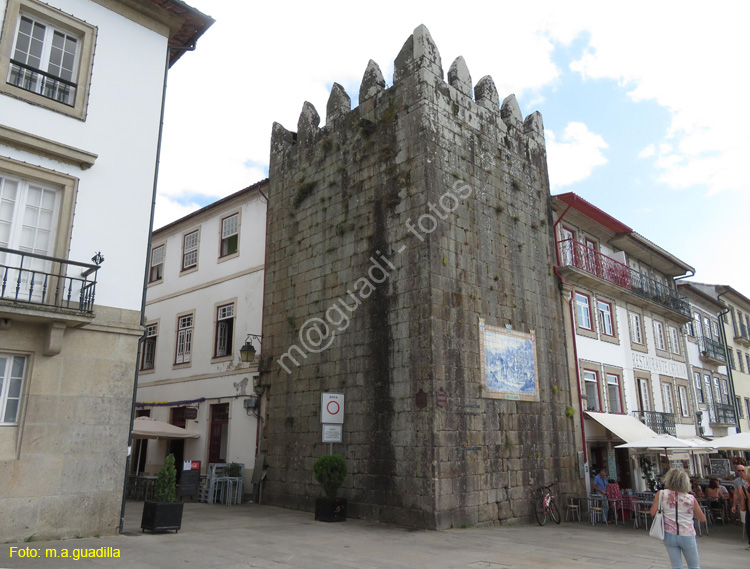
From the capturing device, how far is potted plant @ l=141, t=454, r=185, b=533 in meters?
8.79

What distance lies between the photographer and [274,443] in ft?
45.4

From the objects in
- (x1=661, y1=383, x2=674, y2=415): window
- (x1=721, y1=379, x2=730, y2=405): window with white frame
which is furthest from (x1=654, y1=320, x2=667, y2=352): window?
Result: (x1=721, y1=379, x2=730, y2=405): window with white frame

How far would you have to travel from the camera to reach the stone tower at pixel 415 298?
11070mm

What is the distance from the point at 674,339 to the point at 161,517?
19.1 meters

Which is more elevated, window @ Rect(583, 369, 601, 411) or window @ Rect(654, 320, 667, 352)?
window @ Rect(654, 320, 667, 352)

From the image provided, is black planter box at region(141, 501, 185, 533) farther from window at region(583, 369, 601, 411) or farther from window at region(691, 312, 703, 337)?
window at region(691, 312, 703, 337)

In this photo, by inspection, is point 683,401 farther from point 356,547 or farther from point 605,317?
point 356,547

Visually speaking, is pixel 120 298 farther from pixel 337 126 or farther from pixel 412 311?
pixel 337 126

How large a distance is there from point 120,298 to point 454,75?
862 cm

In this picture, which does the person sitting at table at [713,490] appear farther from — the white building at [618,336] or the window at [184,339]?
the window at [184,339]

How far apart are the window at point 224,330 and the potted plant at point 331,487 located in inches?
241

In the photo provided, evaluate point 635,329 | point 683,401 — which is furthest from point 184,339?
point 683,401

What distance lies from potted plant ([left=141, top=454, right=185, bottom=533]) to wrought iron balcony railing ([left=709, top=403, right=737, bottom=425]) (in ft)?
70.6

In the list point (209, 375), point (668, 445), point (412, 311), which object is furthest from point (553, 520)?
point (209, 375)
